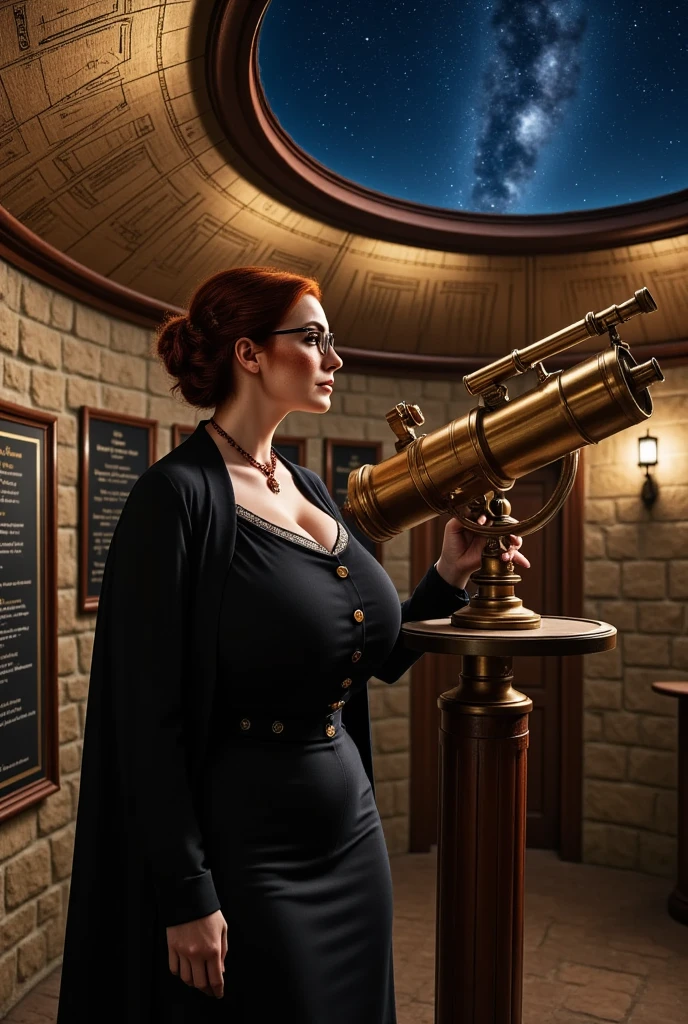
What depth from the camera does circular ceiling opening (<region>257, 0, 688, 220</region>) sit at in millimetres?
3406

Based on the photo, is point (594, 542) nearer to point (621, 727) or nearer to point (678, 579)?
point (678, 579)

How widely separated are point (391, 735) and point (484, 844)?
9.12 ft

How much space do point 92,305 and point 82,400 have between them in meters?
0.39

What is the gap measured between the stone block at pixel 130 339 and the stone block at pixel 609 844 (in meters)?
3.42

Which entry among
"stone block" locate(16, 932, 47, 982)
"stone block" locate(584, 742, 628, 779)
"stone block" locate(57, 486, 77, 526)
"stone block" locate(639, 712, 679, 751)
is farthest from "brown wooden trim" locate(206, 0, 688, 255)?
"stone block" locate(16, 932, 47, 982)

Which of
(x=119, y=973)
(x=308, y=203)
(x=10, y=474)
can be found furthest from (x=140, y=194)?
(x=119, y=973)

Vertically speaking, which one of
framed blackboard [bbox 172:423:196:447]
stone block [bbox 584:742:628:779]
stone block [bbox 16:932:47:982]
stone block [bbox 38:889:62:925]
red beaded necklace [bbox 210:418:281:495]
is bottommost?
stone block [bbox 16:932:47:982]

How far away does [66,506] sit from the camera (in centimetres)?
317

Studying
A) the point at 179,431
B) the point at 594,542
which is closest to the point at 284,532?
the point at 179,431

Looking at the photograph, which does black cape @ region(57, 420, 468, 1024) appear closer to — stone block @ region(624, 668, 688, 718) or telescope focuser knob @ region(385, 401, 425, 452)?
telescope focuser knob @ region(385, 401, 425, 452)

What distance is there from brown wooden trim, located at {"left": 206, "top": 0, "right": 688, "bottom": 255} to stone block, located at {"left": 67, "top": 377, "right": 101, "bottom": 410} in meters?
1.05

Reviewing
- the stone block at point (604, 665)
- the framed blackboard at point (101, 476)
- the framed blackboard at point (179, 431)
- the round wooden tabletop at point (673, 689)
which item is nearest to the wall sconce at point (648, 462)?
the stone block at point (604, 665)

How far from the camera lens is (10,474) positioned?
2775 mm

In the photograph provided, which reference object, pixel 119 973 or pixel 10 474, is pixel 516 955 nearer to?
pixel 119 973
